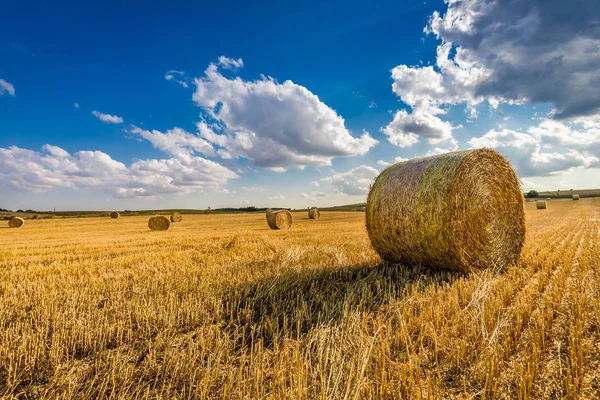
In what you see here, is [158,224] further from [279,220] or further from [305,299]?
[305,299]

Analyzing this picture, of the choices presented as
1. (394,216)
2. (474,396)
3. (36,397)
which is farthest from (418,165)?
(36,397)

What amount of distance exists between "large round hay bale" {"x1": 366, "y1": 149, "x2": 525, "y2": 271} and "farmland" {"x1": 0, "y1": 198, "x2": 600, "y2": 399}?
523 mm

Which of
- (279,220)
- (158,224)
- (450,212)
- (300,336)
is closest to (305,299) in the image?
(300,336)

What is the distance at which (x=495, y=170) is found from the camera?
680 cm

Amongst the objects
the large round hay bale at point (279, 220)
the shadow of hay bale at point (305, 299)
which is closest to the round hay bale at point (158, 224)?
the large round hay bale at point (279, 220)

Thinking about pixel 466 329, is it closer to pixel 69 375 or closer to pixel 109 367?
pixel 109 367

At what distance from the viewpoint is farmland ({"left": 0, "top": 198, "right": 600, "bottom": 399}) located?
247cm

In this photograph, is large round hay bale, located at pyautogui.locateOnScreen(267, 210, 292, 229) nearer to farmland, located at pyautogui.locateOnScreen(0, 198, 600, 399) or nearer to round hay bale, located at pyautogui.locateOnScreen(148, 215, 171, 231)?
round hay bale, located at pyautogui.locateOnScreen(148, 215, 171, 231)

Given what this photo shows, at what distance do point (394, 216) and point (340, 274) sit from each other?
1727 millimetres

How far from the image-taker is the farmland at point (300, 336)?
8.11 ft

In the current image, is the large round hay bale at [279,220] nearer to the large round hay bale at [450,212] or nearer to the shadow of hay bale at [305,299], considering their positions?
the large round hay bale at [450,212]

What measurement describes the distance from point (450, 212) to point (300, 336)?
3.84m

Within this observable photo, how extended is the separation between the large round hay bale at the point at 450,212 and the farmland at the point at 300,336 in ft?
1.72

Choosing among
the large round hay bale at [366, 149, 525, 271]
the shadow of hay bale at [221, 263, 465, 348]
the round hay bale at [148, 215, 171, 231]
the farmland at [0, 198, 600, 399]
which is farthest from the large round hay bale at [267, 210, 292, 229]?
the farmland at [0, 198, 600, 399]
